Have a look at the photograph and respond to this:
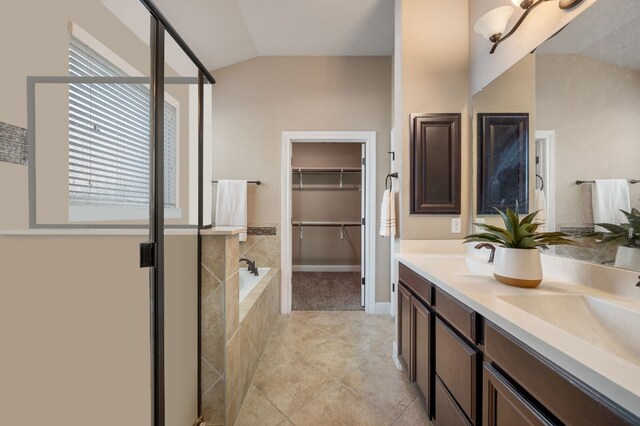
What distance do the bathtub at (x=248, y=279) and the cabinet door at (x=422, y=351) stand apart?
4.54 feet

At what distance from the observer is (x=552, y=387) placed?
644 mm

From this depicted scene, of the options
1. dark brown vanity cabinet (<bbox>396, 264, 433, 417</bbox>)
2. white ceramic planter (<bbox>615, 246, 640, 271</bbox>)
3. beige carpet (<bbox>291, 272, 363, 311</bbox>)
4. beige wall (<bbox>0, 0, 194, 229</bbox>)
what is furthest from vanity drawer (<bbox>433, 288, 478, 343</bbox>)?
beige carpet (<bbox>291, 272, 363, 311</bbox>)

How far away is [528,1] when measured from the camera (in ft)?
4.58

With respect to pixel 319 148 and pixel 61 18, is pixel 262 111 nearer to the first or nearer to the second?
pixel 319 148

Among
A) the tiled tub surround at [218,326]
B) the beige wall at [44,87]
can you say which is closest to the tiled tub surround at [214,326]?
the tiled tub surround at [218,326]

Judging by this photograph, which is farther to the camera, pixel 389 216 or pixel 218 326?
pixel 389 216

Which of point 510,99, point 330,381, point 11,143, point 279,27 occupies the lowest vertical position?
point 330,381

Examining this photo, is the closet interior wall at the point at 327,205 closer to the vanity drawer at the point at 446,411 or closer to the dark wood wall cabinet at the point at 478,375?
the dark wood wall cabinet at the point at 478,375

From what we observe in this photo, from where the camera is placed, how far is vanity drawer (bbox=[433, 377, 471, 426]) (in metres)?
1.08

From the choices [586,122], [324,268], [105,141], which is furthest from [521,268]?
[324,268]

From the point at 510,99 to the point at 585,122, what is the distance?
23.0 inches

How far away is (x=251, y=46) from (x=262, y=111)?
66 cm

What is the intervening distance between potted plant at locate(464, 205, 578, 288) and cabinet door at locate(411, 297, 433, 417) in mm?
452

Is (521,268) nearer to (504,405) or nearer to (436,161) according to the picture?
(504,405)
